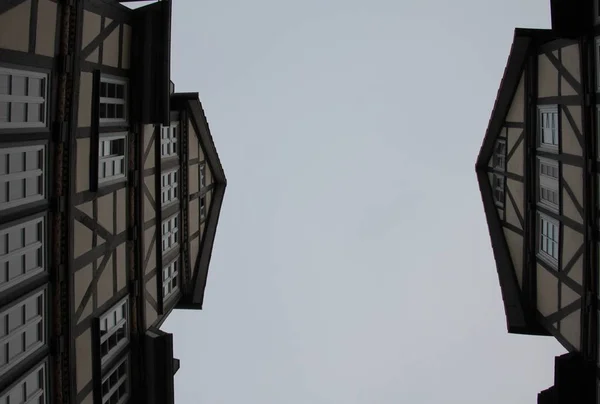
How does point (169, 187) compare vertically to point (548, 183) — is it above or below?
below

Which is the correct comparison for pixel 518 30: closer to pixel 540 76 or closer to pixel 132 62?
pixel 540 76

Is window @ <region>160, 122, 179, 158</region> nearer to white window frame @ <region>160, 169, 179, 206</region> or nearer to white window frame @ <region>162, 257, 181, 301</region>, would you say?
white window frame @ <region>160, 169, 179, 206</region>

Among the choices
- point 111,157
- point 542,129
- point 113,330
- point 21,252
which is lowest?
point 113,330

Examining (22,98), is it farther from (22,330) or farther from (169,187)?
(169,187)

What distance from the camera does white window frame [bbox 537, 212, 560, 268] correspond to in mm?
16438

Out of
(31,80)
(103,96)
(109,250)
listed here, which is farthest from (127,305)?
(31,80)

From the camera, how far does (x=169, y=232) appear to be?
2083 cm

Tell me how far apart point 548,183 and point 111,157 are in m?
Answer: 15.0

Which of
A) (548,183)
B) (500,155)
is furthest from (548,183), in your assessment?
(500,155)

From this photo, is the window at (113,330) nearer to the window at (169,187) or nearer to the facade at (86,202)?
the facade at (86,202)

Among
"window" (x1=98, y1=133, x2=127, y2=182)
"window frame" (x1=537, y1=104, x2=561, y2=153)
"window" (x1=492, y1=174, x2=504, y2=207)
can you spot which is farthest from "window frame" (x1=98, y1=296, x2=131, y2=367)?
"window" (x1=492, y1=174, x2=504, y2=207)

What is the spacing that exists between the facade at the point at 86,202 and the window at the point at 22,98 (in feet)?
0.10

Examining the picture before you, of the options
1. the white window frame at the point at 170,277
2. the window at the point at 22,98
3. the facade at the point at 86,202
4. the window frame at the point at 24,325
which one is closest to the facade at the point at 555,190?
the facade at the point at 86,202

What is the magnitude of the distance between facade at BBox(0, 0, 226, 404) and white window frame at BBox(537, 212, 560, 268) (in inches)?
555
